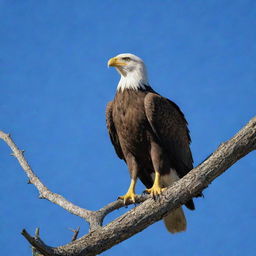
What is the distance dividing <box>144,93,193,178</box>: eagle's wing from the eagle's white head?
576 millimetres

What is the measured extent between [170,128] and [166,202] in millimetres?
1587

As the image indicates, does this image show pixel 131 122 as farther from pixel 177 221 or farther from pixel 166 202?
pixel 177 221

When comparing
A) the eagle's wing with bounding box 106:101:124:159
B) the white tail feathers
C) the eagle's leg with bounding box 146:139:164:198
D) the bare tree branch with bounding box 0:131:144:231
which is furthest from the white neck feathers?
the white tail feathers

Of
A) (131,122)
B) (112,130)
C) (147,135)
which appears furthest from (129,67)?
(147,135)

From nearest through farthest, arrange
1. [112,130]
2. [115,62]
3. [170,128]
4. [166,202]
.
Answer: [166,202] < [170,128] < [112,130] < [115,62]

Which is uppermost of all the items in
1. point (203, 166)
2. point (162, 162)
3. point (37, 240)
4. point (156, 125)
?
point (156, 125)

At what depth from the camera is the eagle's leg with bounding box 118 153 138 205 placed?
6.28m

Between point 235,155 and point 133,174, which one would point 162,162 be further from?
point 235,155

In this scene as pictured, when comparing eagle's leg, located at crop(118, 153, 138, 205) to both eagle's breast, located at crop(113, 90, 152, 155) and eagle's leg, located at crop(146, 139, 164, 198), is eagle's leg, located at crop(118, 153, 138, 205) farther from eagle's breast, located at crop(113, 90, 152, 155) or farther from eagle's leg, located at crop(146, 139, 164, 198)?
eagle's leg, located at crop(146, 139, 164, 198)

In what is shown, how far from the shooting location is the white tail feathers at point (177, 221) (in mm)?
6938

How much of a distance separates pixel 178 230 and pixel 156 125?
1.68 meters

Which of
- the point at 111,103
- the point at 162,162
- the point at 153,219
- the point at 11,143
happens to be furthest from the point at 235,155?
the point at 11,143

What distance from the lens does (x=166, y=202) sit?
5.33 m

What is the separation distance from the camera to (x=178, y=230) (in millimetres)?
6957
